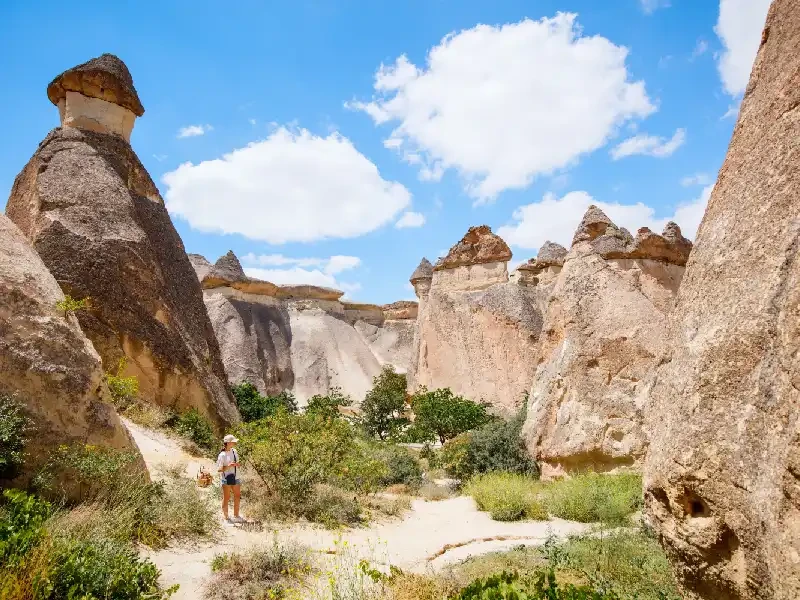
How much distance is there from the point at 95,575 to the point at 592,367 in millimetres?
7084

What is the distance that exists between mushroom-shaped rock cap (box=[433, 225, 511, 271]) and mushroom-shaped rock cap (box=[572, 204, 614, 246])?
397 inches

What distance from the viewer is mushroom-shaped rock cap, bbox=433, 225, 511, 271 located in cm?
2170

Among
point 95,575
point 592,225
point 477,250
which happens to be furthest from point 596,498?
point 477,250

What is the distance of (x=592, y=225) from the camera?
37.0 feet

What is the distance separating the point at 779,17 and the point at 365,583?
4378mm

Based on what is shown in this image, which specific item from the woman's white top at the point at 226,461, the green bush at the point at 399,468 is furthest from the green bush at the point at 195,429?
the woman's white top at the point at 226,461

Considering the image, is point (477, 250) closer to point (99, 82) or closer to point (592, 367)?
point (592, 367)

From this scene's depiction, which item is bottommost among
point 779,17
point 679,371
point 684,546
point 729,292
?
point 684,546

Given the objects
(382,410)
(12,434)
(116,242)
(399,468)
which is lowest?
(399,468)

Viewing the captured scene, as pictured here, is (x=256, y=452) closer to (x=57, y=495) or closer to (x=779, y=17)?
(x=57, y=495)

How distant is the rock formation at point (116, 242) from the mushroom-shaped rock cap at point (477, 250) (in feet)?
38.9

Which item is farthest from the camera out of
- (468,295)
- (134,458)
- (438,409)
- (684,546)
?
(468,295)

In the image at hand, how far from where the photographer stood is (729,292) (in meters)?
2.52

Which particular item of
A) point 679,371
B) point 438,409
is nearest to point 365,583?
point 679,371
